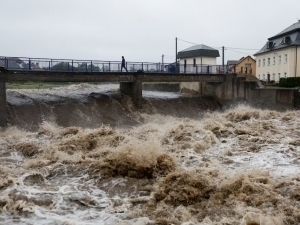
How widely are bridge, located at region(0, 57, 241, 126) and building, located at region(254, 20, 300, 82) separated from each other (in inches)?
366

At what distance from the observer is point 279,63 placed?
4062 cm

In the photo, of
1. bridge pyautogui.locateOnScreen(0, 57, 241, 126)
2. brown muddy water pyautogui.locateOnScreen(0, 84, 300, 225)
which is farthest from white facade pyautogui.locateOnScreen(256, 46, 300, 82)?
brown muddy water pyautogui.locateOnScreen(0, 84, 300, 225)

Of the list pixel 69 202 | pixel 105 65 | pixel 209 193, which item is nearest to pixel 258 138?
pixel 209 193

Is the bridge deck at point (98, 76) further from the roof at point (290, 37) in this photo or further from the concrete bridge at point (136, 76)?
the roof at point (290, 37)

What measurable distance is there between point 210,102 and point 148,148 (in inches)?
769

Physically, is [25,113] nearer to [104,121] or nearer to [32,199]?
[104,121]

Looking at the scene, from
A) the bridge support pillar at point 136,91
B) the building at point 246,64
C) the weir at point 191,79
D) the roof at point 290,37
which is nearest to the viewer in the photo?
the weir at point 191,79

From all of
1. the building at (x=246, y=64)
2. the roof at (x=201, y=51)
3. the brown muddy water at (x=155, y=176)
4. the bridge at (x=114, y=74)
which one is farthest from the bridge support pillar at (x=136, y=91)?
the building at (x=246, y=64)

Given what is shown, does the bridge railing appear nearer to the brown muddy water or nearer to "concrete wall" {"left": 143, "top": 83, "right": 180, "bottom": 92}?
the brown muddy water

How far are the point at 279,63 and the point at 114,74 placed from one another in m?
23.7

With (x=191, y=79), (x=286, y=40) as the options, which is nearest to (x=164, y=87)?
(x=191, y=79)

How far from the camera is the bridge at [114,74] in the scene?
71.0 feet

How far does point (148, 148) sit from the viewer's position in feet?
38.9

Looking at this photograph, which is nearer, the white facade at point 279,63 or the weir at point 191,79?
the weir at point 191,79
